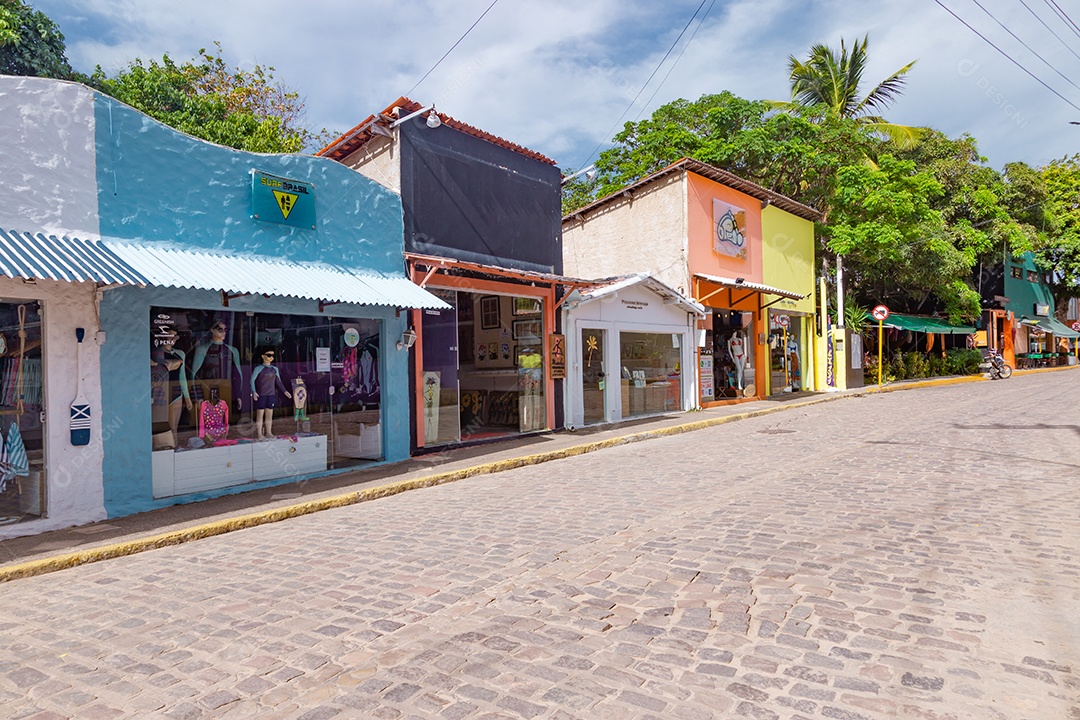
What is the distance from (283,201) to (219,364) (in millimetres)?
2477

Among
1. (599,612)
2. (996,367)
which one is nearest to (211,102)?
(599,612)

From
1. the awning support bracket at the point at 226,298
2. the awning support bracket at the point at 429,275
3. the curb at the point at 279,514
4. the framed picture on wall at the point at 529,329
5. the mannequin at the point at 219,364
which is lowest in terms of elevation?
the curb at the point at 279,514

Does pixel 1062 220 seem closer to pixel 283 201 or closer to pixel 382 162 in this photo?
pixel 382 162

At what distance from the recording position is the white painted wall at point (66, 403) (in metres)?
7.26

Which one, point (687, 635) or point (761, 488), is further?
point (761, 488)

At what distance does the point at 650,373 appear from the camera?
17.8 meters

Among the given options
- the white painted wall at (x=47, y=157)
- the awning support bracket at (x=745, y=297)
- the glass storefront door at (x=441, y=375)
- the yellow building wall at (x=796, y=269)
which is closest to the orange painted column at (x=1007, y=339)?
the yellow building wall at (x=796, y=269)

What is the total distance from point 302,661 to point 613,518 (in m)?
3.64

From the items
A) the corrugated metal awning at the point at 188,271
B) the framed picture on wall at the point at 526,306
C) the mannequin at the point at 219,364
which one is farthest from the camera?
the framed picture on wall at the point at 526,306

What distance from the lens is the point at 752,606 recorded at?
426cm

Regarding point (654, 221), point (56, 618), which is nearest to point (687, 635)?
point (56, 618)

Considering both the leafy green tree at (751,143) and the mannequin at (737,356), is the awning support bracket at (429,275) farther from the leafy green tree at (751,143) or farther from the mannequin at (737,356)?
the leafy green tree at (751,143)

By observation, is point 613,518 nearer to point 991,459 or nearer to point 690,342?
point 991,459

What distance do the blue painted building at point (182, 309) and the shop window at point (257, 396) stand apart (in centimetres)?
2
